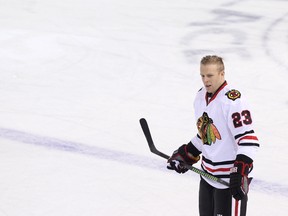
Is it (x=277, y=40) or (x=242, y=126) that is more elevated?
(x=277, y=40)

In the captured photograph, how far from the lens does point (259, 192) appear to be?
172 inches

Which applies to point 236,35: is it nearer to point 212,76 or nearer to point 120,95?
point 120,95

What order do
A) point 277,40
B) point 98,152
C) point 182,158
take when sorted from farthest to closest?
point 277,40
point 98,152
point 182,158

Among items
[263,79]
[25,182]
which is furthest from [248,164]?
[263,79]

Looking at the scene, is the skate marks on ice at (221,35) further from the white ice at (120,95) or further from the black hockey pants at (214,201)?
the black hockey pants at (214,201)

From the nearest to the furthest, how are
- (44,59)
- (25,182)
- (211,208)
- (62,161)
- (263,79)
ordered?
1. (211,208)
2. (25,182)
3. (62,161)
4. (263,79)
5. (44,59)

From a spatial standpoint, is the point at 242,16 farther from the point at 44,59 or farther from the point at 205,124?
the point at 205,124

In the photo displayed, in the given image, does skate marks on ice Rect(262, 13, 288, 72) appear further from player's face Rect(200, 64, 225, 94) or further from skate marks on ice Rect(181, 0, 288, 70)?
player's face Rect(200, 64, 225, 94)

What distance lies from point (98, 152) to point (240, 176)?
189 cm

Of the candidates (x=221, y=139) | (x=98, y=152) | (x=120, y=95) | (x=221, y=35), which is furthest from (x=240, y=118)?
(x=221, y=35)

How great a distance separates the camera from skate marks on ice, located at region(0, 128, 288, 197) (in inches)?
176

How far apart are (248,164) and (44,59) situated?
3909mm

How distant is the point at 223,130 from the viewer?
328cm

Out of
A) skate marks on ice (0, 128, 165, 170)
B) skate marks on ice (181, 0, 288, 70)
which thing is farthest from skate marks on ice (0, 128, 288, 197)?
skate marks on ice (181, 0, 288, 70)
